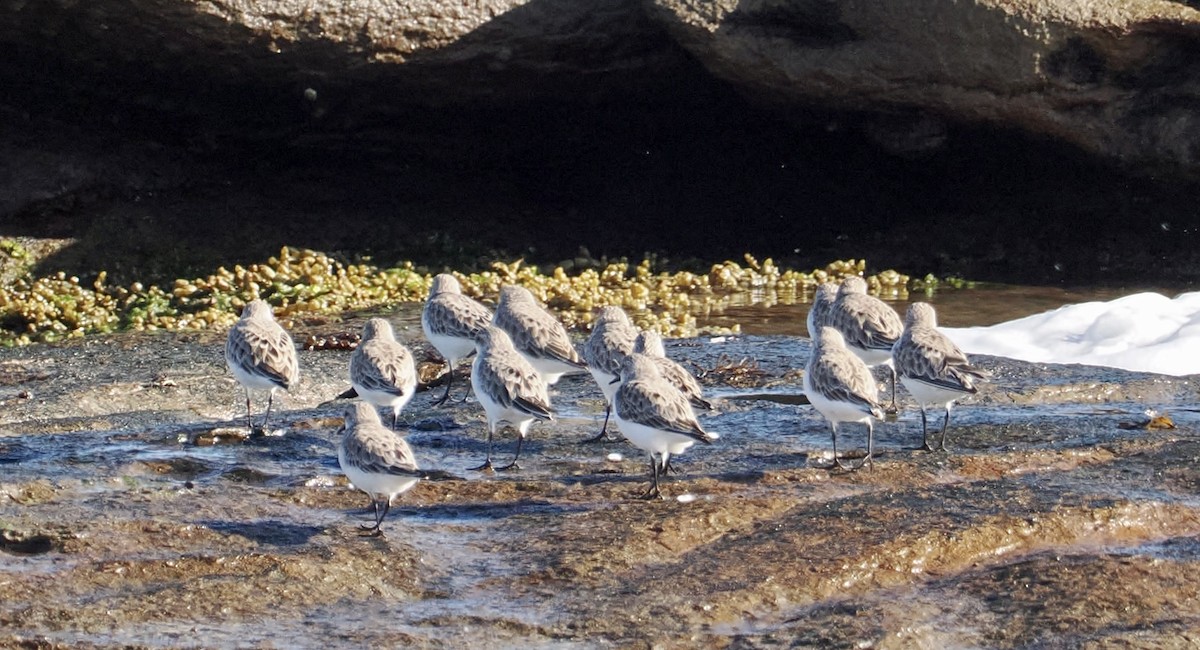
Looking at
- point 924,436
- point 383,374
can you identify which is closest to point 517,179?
point 383,374

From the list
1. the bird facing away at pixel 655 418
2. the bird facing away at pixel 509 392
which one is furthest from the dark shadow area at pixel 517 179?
the bird facing away at pixel 655 418

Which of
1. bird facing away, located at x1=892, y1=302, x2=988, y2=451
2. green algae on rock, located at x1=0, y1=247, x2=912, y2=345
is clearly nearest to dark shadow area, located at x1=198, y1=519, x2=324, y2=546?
bird facing away, located at x1=892, y1=302, x2=988, y2=451

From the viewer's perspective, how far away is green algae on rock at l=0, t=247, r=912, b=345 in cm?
1552

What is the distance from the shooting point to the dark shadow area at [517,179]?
18047mm

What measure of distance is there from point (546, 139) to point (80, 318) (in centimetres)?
712

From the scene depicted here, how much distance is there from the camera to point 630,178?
20.7 metres

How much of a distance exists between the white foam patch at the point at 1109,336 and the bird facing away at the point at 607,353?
4.02 metres

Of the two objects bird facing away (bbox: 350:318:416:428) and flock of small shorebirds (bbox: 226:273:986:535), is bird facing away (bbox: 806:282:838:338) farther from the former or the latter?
→ bird facing away (bbox: 350:318:416:428)

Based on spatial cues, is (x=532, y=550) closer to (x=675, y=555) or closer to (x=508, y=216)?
(x=675, y=555)

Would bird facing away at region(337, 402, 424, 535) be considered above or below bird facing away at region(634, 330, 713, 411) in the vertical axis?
below

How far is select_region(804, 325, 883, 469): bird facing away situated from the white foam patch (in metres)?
4.33

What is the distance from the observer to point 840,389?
29.4ft

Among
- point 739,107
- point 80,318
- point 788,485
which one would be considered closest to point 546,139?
point 739,107

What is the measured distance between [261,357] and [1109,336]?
740 cm
